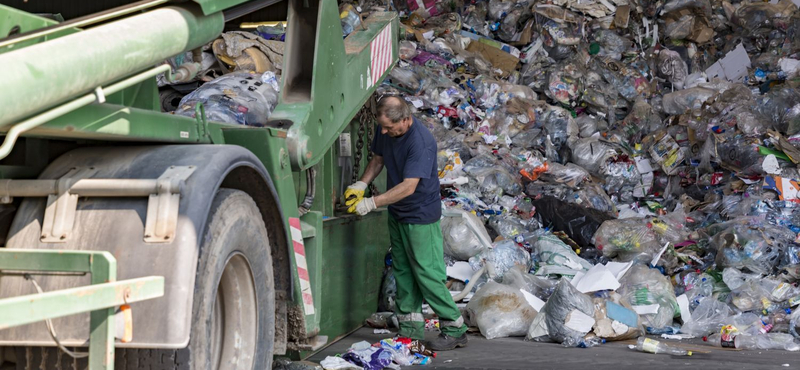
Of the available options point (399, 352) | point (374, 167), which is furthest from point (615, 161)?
point (399, 352)

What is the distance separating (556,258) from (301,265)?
3247mm

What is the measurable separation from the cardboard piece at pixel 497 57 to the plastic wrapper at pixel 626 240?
3386mm

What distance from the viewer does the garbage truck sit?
5.77 feet

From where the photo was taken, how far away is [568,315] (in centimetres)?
471

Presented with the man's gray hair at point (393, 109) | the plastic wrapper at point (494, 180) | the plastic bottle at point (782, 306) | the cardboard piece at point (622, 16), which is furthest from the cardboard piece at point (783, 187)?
the man's gray hair at point (393, 109)

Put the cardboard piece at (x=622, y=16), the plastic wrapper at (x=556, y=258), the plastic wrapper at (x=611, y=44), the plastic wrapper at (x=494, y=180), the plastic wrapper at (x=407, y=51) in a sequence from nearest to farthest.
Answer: the plastic wrapper at (x=556, y=258) < the plastic wrapper at (x=494, y=180) < the plastic wrapper at (x=407, y=51) < the plastic wrapper at (x=611, y=44) < the cardboard piece at (x=622, y=16)

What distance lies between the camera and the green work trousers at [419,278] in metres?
4.53

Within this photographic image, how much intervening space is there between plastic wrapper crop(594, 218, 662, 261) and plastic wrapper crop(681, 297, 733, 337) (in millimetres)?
806

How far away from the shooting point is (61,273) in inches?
75.0

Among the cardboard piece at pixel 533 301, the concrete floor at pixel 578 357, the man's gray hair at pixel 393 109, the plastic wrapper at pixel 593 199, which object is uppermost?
the man's gray hair at pixel 393 109

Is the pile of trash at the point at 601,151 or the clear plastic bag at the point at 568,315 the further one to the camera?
the pile of trash at the point at 601,151

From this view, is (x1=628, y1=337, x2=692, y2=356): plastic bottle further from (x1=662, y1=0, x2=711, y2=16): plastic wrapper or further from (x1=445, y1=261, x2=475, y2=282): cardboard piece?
(x1=662, y1=0, x2=711, y2=16): plastic wrapper

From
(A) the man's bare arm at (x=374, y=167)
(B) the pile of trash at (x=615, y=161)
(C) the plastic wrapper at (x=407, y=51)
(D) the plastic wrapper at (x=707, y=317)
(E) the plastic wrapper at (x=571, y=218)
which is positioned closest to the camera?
(A) the man's bare arm at (x=374, y=167)

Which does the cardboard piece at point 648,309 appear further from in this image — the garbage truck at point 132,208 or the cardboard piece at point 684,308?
the garbage truck at point 132,208
